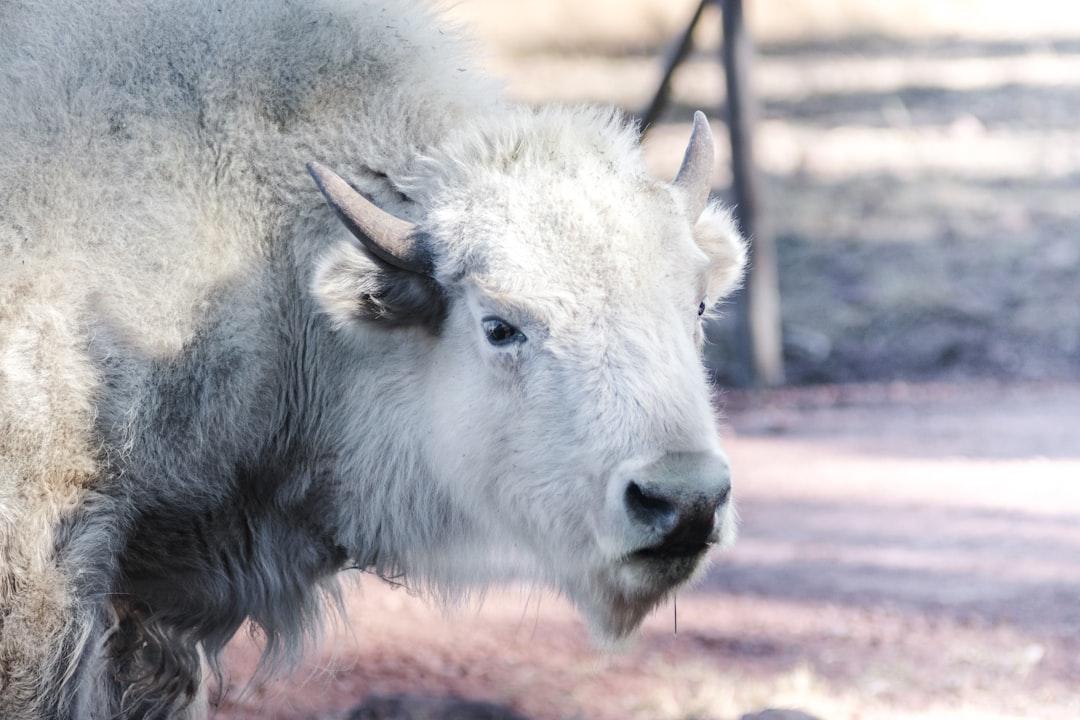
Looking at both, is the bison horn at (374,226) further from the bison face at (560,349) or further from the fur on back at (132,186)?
the fur on back at (132,186)

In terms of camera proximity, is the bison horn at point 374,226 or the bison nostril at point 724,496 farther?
the bison horn at point 374,226

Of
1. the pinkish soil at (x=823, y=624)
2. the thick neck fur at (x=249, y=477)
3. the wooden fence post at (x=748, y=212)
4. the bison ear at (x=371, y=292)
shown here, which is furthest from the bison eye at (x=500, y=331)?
the wooden fence post at (x=748, y=212)

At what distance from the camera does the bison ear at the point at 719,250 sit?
3842 millimetres

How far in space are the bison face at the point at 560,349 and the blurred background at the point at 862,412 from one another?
57 cm

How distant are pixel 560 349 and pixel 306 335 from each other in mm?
801

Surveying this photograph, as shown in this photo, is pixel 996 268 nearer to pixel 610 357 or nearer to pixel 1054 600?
pixel 1054 600

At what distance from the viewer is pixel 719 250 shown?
152 inches

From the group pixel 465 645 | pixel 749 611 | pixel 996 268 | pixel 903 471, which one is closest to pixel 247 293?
pixel 465 645

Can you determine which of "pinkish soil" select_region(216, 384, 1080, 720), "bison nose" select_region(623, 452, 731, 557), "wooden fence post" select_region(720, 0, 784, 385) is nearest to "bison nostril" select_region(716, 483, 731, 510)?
"bison nose" select_region(623, 452, 731, 557)

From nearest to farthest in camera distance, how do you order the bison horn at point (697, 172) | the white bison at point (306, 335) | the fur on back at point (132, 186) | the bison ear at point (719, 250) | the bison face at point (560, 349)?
1. the bison face at point (560, 349)
2. the white bison at point (306, 335)
3. the fur on back at point (132, 186)
4. the bison horn at point (697, 172)
5. the bison ear at point (719, 250)

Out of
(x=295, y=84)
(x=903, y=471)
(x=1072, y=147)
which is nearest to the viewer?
(x=295, y=84)

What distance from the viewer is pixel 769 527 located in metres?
6.75

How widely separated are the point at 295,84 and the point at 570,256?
0.99 m

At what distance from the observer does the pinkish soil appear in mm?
4727
